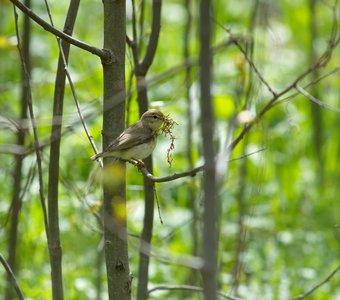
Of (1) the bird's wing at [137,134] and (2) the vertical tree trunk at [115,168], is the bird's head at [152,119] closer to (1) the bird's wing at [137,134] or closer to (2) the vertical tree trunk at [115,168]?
(1) the bird's wing at [137,134]

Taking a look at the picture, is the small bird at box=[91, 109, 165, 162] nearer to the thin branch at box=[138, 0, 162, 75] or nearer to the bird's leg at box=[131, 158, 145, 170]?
the bird's leg at box=[131, 158, 145, 170]

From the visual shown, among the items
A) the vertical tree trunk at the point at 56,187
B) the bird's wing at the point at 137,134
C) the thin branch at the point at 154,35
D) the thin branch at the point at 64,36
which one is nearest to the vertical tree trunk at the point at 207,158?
the thin branch at the point at 64,36

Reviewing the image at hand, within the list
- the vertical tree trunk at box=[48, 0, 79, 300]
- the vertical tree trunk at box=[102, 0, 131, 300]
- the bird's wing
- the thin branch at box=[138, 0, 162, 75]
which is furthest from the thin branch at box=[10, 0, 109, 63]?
the bird's wing

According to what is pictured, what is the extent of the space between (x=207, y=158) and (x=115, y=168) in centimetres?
92

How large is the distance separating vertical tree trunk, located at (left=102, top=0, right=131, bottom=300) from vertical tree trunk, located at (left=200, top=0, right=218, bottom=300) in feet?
2.54

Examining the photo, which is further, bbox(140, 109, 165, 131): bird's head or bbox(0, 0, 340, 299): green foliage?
bbox(0, 0, 340, 299): green foliage

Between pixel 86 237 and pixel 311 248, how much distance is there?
A: 161cm

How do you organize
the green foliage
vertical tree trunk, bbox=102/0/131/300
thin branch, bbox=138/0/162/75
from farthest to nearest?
the green foliage → thin branch, bbox=138/0/162/75 → vertical tree trunk, bbox=102/0/131/300

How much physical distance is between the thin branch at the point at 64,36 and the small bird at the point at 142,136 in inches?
28.8

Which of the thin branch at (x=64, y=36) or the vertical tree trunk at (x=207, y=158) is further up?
the thin branch at (x=64, y=36)

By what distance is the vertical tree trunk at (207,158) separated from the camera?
53.7 inches

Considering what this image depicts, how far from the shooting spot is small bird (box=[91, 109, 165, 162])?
3028 mm

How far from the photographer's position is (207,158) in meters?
1.41

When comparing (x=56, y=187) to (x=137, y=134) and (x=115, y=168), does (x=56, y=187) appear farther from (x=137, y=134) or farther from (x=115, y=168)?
(x=137, y=134)
